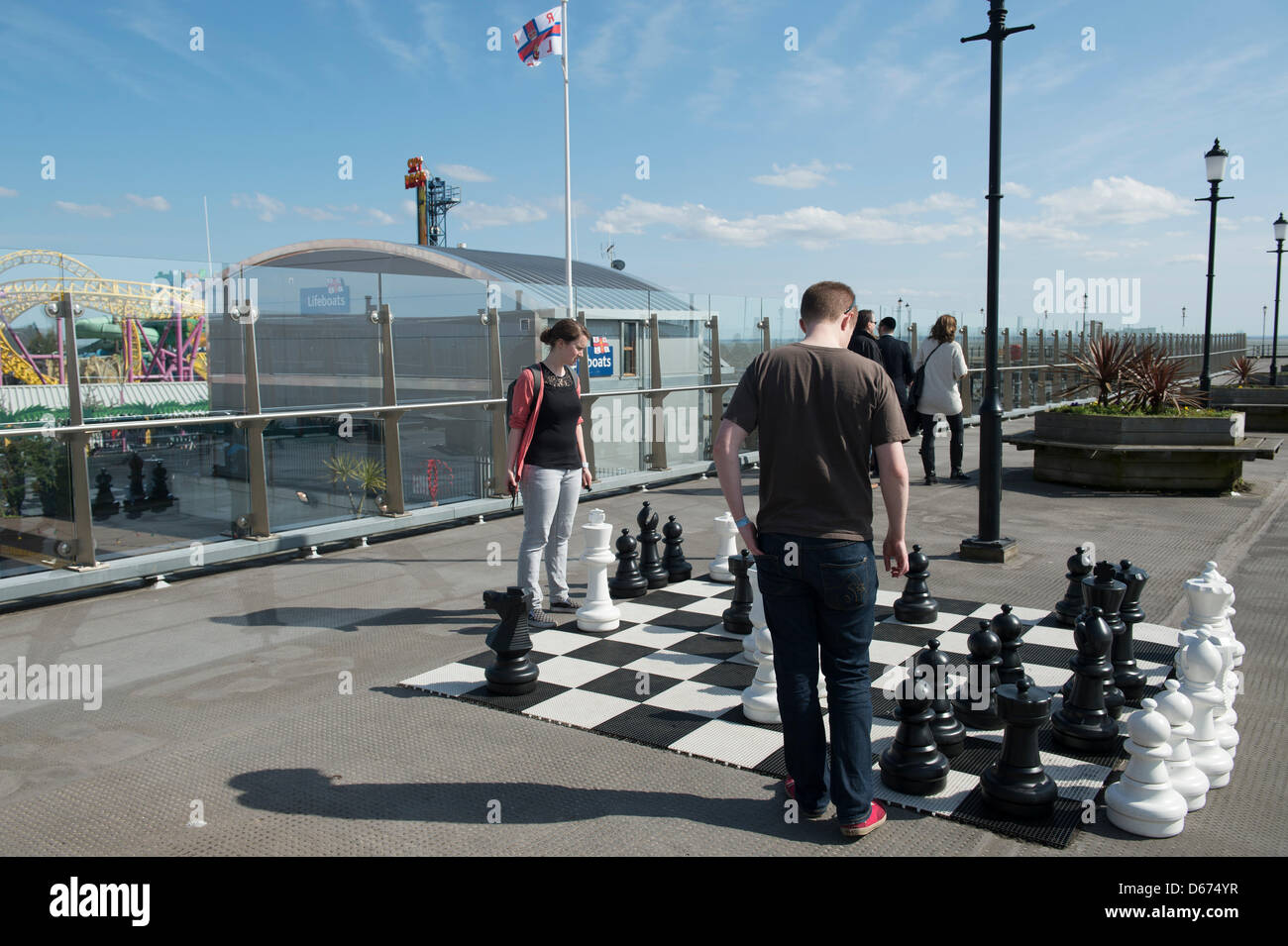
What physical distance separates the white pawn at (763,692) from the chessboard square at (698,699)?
15cm

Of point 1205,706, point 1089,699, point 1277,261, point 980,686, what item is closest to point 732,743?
point 980,686

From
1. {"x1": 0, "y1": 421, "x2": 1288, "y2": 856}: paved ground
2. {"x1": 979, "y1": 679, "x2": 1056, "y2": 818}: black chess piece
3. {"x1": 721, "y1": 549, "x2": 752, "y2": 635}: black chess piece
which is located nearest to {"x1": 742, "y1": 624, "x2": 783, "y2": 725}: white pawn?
{"x1": 0, "y1": 421, "x2": 1288, "y2": 856}: paved ground

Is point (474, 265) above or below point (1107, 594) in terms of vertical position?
above

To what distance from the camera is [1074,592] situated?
5.10m

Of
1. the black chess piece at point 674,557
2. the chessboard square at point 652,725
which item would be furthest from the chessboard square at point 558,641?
the black chess piece at point 674,557

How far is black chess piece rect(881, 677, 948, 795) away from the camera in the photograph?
124 inches

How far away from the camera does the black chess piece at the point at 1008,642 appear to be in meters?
3.79

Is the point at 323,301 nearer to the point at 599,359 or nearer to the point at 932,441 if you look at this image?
the point at 599,359

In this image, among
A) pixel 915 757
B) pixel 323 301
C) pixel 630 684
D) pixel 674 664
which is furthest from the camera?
pixel 323 301

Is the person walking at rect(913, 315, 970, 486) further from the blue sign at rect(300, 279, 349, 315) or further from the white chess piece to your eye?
the blue sign at rect(300, 279, 349, 315)

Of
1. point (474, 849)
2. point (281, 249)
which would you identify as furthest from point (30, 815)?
point (281, 249)

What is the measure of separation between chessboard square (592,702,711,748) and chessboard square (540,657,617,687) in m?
0.44

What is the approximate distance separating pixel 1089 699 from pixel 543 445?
10.2 feet
